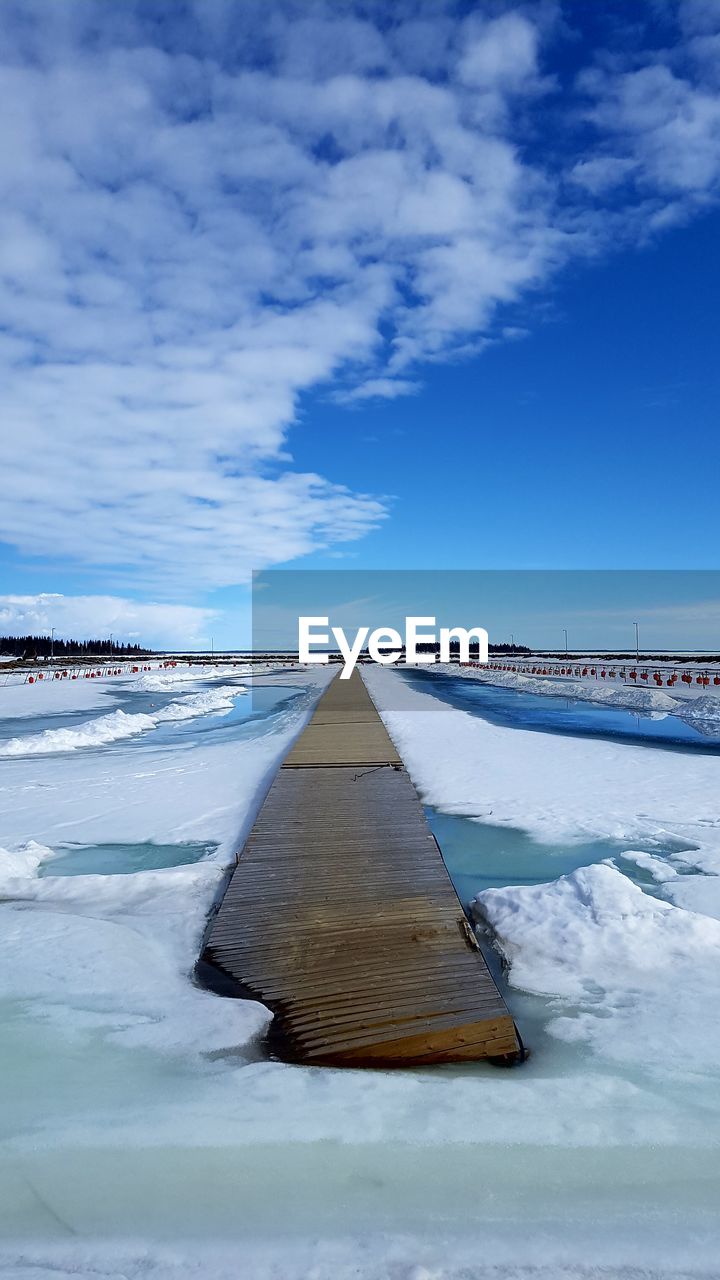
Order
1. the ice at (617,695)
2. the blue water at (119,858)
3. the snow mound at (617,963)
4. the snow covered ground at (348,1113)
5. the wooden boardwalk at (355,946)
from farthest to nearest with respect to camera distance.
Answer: the ice at (617,695), the blue water at (119,858), the snow mound at (617,963), the wooden boardwalk at (355,946), the snow covered ground at (348,1113)

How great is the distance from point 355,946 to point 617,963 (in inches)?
83.4

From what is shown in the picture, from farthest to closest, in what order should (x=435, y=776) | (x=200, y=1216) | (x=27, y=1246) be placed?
1. (x=435, y=776)
2. (x=200, y=1216)
3. (x=27, y=1246)

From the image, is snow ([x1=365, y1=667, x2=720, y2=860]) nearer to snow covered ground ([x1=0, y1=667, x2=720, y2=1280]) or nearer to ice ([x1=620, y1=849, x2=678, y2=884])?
ice ([x1=620, y1=849, x2=678, y2=884])

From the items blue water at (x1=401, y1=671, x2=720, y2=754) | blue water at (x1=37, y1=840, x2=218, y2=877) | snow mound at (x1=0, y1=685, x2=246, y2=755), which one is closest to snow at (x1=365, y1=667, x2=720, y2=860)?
blue water at (x1=401, y1=671, x2=720, y2=754)

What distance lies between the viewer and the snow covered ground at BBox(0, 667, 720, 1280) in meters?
2.80

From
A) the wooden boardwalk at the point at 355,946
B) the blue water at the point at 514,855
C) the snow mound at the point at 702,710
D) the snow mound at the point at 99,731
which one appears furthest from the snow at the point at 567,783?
the snow mound at the point at 99,731

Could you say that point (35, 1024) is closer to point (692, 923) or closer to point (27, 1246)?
point (27, 1246)

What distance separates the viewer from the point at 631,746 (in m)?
16.1

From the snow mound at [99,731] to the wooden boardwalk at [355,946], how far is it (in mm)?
9673

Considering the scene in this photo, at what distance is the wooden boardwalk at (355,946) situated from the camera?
4.08 metres

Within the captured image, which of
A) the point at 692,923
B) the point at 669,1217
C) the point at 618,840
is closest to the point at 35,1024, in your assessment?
the point at 669,1217

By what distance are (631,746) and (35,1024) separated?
14.7 m

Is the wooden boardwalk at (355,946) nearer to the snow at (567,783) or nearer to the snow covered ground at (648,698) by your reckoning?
the snow at (567,783)

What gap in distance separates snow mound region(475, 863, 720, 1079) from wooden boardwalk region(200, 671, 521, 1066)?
56cm
